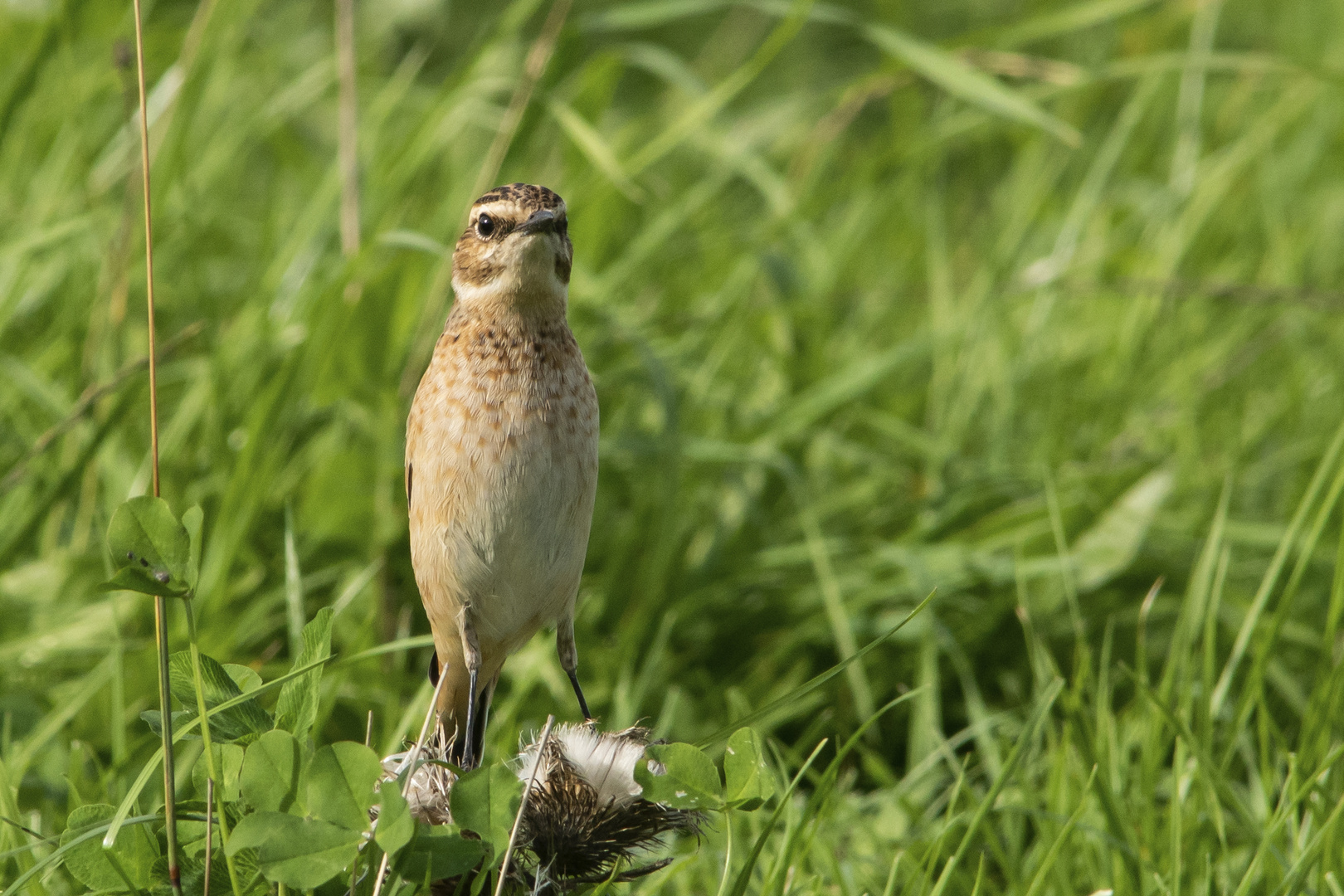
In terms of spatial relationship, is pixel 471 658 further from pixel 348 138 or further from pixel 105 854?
pixel 348 138

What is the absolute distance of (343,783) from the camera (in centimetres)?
232

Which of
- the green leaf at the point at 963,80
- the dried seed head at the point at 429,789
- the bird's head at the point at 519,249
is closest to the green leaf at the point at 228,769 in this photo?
the dried seed head at the point at 429,789

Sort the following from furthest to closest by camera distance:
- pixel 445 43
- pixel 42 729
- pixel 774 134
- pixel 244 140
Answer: pixel 445 43 → pixel 774 134 → pixel 244 140 → pixel 42 729

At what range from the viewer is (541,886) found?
247cm

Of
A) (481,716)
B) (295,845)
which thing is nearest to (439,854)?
(295,845)

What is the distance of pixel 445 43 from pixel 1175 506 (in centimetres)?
610

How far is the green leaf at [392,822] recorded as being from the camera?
7.19 ft

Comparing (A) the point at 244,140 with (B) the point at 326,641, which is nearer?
(B) the point at 326,641

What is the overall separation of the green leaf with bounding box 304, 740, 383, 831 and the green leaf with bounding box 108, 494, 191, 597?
1.26 ft

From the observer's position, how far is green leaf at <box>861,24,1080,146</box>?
4.95 meters

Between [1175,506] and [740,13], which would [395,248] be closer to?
[1175,506]

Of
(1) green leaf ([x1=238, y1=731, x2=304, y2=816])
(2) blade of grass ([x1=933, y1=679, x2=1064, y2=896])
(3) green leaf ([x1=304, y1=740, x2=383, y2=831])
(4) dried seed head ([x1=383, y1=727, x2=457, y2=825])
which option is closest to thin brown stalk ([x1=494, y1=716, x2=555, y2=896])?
(4) dried seed head ([x1=383, y1=727, x2=457, y2=825])

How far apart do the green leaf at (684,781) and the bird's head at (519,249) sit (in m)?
1.28

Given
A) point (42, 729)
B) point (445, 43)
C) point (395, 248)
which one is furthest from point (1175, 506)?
point (445, 43)
